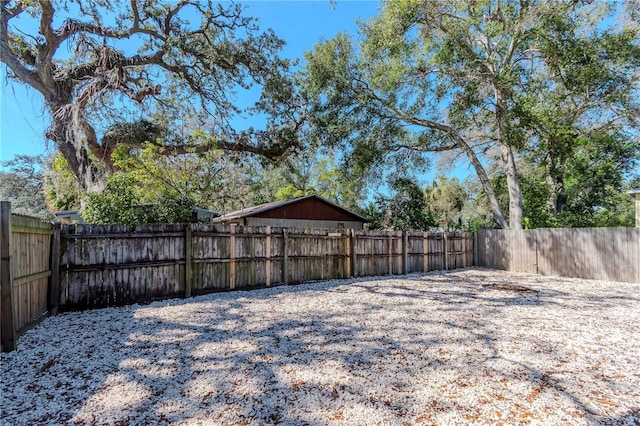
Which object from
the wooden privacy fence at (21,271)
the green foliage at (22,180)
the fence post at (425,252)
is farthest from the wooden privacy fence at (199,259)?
the green foliage at (22,180)

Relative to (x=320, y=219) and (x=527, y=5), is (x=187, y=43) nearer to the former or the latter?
(x=320, y=219)

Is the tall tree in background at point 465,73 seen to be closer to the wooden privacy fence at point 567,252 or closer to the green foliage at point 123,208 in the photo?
the wooden privacy fence at point 567,252

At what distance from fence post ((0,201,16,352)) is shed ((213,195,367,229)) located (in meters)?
11.3

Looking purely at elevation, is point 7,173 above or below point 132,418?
above

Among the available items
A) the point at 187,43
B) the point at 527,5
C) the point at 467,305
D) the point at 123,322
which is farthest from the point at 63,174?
the point at 527,5

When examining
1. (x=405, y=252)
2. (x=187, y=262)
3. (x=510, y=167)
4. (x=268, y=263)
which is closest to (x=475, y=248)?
(x=510, y=167)

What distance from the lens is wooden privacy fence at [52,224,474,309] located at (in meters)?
5.27

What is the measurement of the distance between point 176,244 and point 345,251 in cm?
439

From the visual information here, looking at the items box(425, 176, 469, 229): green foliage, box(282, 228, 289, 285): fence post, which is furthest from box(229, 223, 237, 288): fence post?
box(425, 176, 469, 229): green foliage

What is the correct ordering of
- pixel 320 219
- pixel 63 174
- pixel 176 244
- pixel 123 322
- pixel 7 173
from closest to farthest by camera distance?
1. pixel 123 322
2. pixel 176 244
3. pixel 63 174
4. pixel 320 219
5. pixel 7 173

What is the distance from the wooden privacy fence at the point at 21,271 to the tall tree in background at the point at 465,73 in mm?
9602

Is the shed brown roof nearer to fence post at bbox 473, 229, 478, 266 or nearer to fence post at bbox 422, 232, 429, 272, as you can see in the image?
fence post at bbox 473, 229, 478, 266

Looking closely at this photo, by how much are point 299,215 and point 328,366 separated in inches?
524

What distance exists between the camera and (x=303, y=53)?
12.6m
